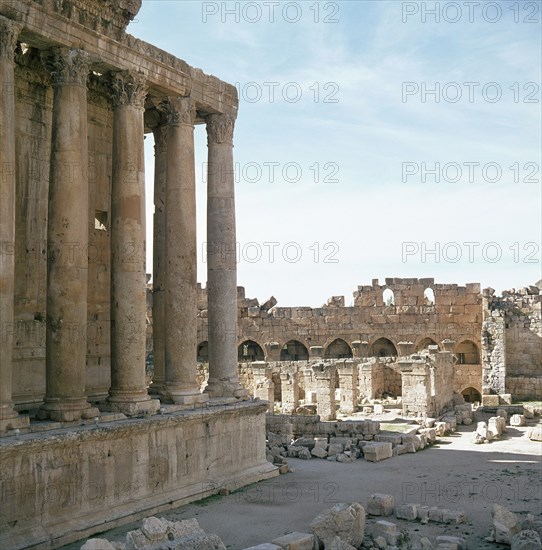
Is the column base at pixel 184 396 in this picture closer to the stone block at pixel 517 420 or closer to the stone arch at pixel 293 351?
the stone block at pixel 517 420

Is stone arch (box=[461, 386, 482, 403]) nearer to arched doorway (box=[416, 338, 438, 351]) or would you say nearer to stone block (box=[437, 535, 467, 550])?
arched doorway (box=[416, 338, 438, 351])

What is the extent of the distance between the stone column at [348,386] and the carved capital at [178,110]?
13.6 metres

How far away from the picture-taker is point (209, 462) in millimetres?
13906

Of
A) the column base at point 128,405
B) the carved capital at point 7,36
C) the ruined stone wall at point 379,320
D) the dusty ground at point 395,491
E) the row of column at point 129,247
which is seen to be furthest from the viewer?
the ruined stone wall at point 379,320

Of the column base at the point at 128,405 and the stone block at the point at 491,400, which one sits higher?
the column base at the point at 128,405

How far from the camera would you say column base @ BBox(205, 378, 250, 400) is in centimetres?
1559

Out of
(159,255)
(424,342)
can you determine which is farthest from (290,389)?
(424,342)

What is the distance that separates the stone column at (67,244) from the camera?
11.9 meters

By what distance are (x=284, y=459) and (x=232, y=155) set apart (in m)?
7.10

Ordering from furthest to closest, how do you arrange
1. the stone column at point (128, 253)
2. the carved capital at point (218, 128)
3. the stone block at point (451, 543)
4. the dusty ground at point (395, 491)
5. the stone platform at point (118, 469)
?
the carved capital at point (218, 128) < the stone column at point (128, 253) < the dusty ground at point (395, 491) < the stone platform at point (118, 469) < the stone block at point (451, 543)

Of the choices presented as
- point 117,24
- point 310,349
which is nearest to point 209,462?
point 117,24

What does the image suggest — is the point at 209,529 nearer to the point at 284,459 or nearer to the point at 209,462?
the point at 209,462

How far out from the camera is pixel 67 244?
1215 centimetres

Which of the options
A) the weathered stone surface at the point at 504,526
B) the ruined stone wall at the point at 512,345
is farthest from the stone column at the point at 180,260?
the ruined stone wall at the point at 512,345
